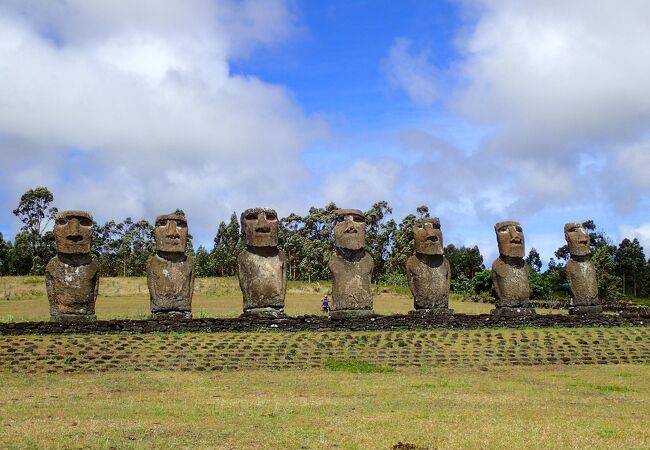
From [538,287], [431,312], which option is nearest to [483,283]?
[538,287]

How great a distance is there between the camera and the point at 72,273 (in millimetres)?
20938

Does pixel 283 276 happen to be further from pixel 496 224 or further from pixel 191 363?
pixel 496 224

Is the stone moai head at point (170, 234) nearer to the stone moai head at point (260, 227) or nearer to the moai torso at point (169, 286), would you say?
the moai torso at point (169, 286)

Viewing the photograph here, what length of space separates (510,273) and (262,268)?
8.78 m

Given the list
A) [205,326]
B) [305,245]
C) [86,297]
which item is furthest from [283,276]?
[305,245]

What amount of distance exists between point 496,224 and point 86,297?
14.1 m

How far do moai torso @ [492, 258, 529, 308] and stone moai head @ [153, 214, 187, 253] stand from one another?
1083 cm

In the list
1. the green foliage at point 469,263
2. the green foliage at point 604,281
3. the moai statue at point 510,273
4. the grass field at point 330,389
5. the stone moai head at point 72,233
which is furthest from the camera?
the green foliage at point 469,263

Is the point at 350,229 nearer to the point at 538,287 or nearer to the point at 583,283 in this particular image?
the point at 583,283

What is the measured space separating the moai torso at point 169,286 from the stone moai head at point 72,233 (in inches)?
80.3

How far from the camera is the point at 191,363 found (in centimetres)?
1652

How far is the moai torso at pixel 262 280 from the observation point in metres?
21.8

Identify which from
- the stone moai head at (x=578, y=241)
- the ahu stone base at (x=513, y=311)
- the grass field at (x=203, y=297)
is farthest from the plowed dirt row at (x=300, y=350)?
the grass field at (x=203, y=297)

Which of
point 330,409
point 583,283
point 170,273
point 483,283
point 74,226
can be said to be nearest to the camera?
point 330,409
